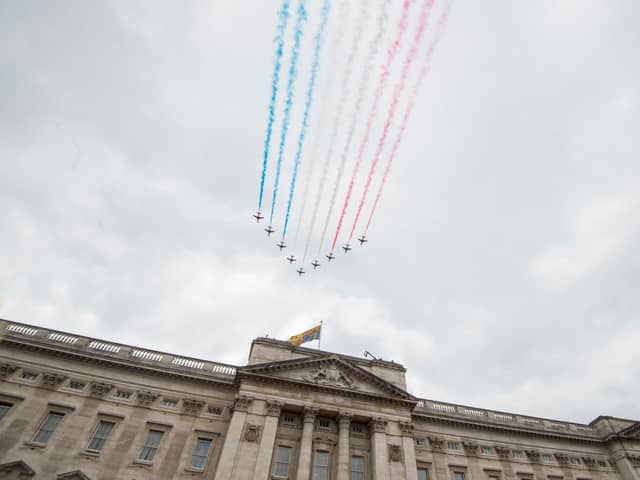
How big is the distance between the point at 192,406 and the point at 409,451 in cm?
1869

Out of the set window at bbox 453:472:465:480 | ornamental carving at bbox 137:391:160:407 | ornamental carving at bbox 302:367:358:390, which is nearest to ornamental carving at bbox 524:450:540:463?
window at bbox 453:472:465:480

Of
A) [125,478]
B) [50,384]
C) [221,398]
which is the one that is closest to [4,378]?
[50,384]

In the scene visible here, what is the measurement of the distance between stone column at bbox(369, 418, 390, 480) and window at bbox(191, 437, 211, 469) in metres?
13.3

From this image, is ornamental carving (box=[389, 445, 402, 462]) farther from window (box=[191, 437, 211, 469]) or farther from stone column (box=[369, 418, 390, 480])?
window (box=[191, 437, 211, 469])

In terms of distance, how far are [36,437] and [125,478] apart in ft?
23.5

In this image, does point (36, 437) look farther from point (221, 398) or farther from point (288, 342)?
point (288, 342)

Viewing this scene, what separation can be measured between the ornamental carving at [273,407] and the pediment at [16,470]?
15998 millimetres

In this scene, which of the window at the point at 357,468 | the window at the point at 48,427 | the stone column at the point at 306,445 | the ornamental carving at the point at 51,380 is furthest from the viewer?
the window at the point at 357,468

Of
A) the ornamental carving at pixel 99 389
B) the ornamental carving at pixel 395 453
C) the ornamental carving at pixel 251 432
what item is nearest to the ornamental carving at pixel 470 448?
the ornamental carving at pixel 395 453

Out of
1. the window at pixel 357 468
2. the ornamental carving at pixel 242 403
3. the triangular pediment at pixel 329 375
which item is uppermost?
the triangular pediment at pixel 329 375

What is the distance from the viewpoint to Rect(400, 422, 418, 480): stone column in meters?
29.4

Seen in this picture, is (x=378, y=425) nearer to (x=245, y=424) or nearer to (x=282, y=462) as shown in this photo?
(x=282, y=462)

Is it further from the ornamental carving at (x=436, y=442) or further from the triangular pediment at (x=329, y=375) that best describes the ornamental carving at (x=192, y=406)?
the ornamental carving at (x=436, y=442)

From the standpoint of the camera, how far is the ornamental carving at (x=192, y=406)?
99.8 ft
